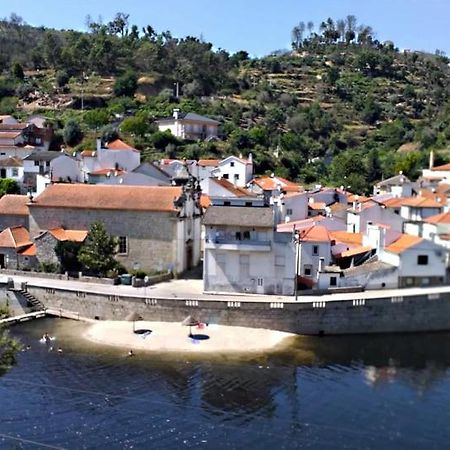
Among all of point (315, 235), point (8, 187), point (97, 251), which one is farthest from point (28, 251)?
point (315, 235)

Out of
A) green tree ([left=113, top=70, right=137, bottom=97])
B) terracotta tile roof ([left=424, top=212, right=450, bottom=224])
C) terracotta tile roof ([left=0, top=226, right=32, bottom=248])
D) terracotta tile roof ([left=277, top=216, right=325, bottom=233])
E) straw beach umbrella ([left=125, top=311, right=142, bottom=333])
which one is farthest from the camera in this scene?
green tree ([left=113, top=70, right=137, bottom=97])

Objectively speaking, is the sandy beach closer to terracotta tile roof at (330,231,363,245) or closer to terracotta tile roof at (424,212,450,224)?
terracotta tile roof at (330,231,363,245)

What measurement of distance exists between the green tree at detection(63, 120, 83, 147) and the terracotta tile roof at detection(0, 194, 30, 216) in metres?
35.4

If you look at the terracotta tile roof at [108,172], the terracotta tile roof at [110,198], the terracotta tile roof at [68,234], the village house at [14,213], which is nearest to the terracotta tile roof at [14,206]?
the village house at [14,213]

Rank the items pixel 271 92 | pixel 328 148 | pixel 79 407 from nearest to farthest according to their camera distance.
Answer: pixel 79 407
pixel 328 148
pixel 271 92

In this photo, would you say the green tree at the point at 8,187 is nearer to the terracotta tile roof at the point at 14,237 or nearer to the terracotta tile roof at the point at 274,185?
the terracotta tile roof at the point at 14,237

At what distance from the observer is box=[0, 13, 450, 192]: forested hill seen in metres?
86.9

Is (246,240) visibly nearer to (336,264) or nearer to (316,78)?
(336,264)

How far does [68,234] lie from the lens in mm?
46812

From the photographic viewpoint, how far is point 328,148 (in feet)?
337

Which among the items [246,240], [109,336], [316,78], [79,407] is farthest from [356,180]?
[316,78]

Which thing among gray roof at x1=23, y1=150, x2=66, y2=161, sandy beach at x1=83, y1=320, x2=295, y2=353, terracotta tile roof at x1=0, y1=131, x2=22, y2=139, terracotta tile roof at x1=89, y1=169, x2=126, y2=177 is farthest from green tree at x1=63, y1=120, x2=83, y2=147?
sandy beach at x1=83, y1=320, x2=295, y2=353

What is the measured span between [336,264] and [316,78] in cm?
9864

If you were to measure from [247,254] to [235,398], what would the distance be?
12961 mm
